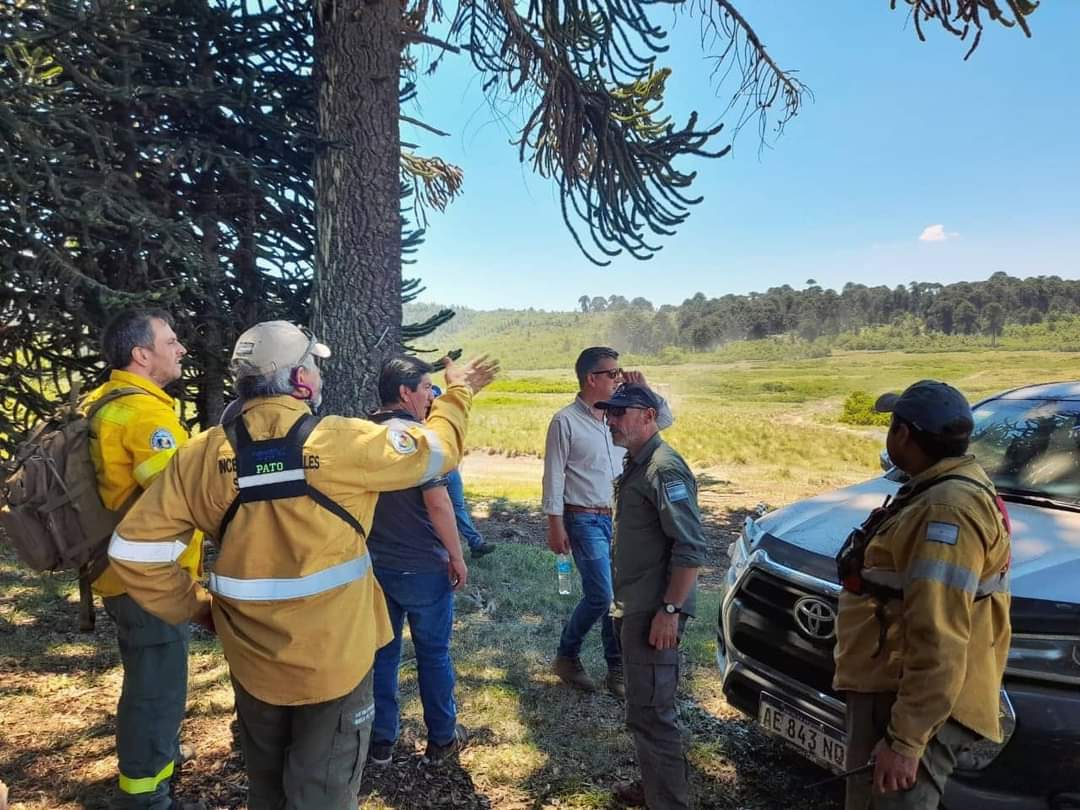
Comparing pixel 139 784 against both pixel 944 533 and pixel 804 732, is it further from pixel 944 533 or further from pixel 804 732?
pixel 944 533

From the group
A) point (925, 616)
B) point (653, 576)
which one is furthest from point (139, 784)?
point (925, 616)

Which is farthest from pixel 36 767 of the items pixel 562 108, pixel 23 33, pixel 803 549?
pixel 562 108

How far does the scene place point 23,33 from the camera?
4.17 meters

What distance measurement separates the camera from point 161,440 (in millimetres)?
2402

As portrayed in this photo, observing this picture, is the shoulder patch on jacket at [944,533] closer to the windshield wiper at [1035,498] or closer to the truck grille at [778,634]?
the truck grille at [778,634]

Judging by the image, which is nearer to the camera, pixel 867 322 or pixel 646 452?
pixel 646 452

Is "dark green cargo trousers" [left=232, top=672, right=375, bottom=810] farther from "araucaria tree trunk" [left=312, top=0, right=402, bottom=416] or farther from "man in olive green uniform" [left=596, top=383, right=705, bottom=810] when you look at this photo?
"araucaria tree trunk" [left=312, top=0, right=402, bottom=416]

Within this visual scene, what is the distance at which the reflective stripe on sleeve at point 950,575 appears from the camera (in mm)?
1564

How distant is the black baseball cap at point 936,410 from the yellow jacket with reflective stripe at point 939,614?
9 centimetres

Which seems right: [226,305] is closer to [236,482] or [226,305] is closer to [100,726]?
[100,726]

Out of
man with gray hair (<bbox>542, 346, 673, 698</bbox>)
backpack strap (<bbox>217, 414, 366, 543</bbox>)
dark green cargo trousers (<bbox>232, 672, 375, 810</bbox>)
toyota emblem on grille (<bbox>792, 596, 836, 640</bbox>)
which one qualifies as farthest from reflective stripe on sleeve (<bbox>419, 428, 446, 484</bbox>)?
man with gray hair (<bbox>542, 346, 673, 698</bbox>)

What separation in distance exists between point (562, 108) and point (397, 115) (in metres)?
2.09

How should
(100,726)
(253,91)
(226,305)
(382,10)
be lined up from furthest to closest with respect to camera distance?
(226,305), (253,91), (382,10), (100,726)

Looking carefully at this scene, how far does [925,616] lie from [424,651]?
6.52ft
